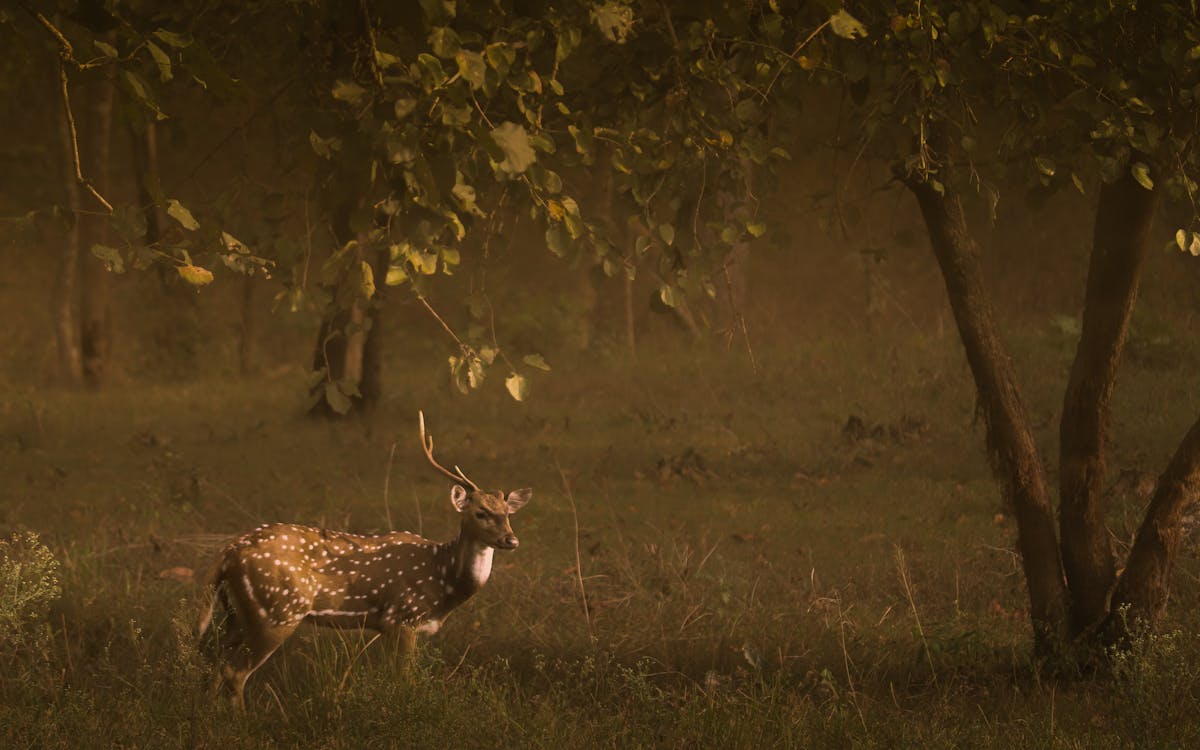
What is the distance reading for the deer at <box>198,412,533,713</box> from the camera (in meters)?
7.16

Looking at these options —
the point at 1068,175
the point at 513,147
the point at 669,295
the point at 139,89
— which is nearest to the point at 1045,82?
the point at 1068,175

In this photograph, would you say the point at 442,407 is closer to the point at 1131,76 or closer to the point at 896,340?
the point at 896,340

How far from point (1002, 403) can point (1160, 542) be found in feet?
3.79

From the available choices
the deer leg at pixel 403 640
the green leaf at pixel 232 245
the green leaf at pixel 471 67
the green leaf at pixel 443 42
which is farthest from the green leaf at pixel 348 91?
the deer leg at pixel 403 640

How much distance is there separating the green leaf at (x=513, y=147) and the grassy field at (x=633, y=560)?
1603 millimetres

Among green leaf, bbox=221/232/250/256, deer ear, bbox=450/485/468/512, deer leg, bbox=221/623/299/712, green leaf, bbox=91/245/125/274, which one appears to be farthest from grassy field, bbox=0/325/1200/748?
green leaf, bbox=91/245/125/274

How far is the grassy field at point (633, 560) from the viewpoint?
622 centimetres

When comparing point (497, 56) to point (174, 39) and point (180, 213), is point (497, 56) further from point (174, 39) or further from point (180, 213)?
point (180, 213)

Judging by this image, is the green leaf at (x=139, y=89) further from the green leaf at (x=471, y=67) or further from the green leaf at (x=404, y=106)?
the green leaf at (x=471, y=67)

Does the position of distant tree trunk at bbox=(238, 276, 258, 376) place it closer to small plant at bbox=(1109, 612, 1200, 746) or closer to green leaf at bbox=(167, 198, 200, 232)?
green leaf at bbox=(167, 198, 200, 232)

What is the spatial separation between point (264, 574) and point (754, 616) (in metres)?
3.19

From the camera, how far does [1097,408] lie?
7.52m

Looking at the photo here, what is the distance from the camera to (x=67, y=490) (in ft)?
43.9

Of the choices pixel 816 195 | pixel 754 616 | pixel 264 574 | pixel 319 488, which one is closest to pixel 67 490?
pixel 319 488
